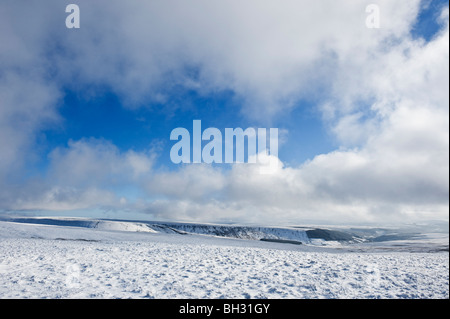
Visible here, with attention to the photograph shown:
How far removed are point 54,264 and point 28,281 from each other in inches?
135

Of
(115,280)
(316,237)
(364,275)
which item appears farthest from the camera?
(316,237)

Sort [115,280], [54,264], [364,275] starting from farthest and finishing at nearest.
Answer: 1. [54,264]
2. [364,275]
3. [115,280]

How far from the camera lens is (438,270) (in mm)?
15305

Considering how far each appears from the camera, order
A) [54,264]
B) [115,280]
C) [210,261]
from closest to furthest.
A: [115,280] → [54,264] → [210,261]

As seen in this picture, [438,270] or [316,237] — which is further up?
[438,270]

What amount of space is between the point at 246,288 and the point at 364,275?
7206 millimetres

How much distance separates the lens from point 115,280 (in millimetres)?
12211
